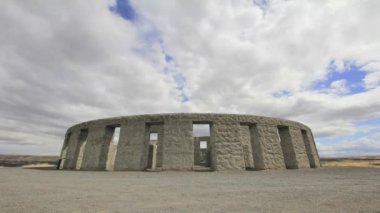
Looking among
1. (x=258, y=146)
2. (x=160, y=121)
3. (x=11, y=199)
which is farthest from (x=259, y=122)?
(x=11, y=199)

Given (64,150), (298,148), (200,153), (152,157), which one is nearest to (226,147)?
(298,148)

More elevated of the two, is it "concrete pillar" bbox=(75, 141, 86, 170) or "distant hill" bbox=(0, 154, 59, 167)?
"distant hill" bbox=(0, 154, 59, 167)

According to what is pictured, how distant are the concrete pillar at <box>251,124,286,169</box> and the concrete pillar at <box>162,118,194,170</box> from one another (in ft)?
14.5

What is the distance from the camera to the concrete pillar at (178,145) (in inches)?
519

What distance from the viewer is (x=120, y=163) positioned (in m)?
14.3

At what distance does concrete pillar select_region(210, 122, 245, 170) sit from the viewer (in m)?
13.3

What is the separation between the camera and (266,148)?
14539 millimetres

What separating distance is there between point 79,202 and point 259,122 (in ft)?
40.6

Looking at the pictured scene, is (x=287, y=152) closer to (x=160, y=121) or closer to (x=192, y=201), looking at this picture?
(x=160, y=121)

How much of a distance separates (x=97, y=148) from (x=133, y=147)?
10.1ft

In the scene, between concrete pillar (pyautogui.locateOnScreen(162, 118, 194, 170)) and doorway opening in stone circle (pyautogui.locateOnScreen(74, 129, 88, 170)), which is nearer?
concrete pillar (pyautogui.locateOnScreen(162, 118, 194, 170))

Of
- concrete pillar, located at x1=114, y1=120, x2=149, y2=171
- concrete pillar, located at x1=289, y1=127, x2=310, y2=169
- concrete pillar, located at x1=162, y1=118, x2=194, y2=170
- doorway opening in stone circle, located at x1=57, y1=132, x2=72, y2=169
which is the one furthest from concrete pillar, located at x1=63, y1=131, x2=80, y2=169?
concrete pillar, located at x1=289, y1=127, x2=310, y2=169

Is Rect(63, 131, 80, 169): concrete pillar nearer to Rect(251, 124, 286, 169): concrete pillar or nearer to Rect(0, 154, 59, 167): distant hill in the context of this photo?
Rect(251, 124, 286, 169): concrete pillar

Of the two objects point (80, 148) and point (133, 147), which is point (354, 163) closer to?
point (133, 147)
